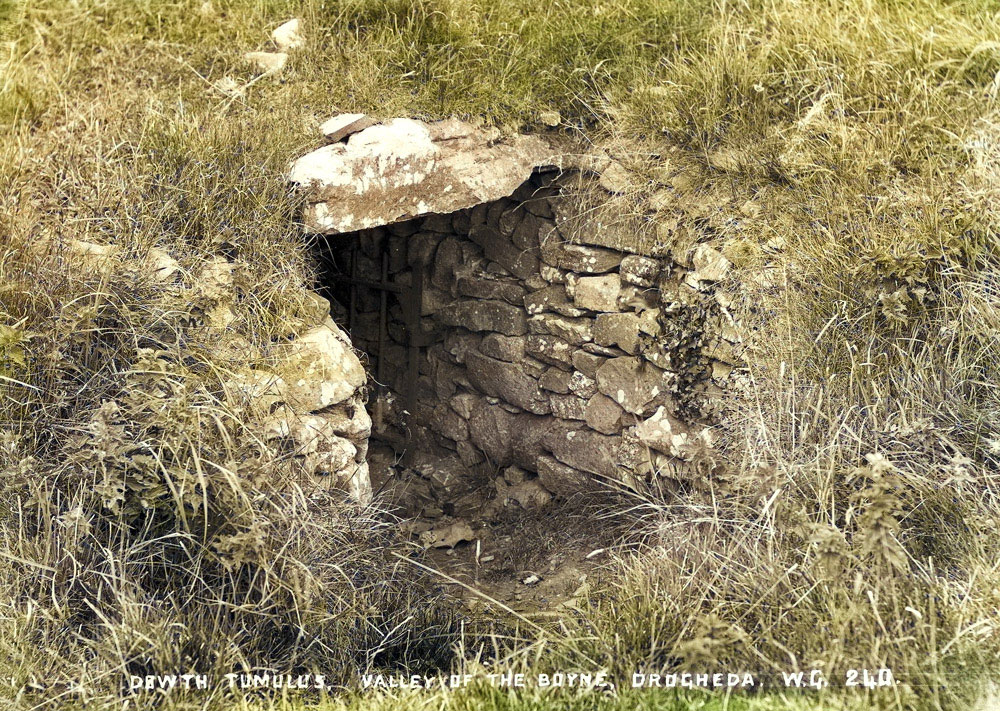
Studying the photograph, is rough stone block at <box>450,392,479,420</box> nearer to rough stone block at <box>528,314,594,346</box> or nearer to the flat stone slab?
rough stone block at <box>528,314,594,346</box>

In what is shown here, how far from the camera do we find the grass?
2.29 metres

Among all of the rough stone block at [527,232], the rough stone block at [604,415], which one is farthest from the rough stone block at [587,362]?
the rough stone block at [527,232]

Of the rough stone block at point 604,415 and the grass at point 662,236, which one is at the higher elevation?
the grass at point 662,236

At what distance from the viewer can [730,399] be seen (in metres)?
3.24

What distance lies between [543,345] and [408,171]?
3.67 ft

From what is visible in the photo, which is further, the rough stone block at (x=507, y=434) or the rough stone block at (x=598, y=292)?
the rough stone block at (x=507, y=434)

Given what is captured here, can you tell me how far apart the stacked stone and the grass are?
0.91ft

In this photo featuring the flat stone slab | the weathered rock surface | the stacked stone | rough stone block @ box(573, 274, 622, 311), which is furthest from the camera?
rough stone block @ box(573, 274, 622, 311)

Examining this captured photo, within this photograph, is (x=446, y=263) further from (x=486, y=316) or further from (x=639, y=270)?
(x=639, y=270)

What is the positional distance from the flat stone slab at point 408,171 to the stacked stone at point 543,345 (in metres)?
0.26

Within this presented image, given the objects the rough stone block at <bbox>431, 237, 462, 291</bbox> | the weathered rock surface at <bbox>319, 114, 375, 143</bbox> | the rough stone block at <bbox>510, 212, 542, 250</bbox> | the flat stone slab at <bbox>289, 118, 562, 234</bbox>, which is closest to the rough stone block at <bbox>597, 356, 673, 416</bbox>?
the rough stone block at <bbox>510, 212, 542, 250</bbox>

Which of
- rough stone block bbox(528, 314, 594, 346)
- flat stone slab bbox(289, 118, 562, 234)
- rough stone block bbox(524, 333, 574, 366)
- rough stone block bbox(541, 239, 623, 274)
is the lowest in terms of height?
rough stone block bbox(524, 333, 574, 366)

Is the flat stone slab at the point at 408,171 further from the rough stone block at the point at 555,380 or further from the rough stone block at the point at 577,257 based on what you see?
the rough stone block at the point at 555,380

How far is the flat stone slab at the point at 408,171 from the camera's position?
343cm
